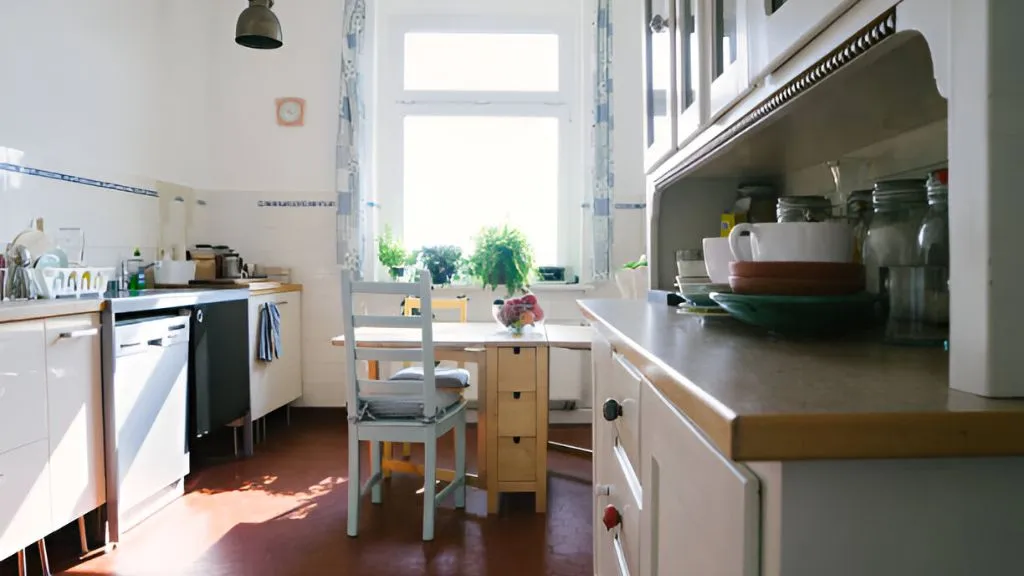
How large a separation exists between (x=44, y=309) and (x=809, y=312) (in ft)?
7.67

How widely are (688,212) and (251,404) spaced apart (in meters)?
2.80

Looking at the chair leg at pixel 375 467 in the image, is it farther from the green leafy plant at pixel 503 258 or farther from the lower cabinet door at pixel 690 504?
the lower cabinet door at pixel 690 504

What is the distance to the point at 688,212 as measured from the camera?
1.98 meters

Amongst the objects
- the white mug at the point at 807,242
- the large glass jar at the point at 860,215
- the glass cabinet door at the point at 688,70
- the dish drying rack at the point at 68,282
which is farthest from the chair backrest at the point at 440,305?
the white mug at the point at 807,242

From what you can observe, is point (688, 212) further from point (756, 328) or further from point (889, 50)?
point (889, 50)

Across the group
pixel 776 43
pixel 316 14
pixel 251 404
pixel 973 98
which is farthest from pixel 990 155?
pixel 316 14

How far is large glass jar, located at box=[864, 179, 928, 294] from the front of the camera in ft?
2.89

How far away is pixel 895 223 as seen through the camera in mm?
927

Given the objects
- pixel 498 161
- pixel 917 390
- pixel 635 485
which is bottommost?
pixel 635 485

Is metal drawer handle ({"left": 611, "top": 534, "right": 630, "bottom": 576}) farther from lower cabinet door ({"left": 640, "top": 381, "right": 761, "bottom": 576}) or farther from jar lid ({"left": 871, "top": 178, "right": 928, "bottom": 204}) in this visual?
jar lid ({"left": 871, "top": 178, "right": 928, "bottom": 204})

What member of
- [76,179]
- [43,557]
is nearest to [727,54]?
[43,557]

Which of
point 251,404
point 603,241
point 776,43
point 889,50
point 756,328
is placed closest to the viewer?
point 889,50

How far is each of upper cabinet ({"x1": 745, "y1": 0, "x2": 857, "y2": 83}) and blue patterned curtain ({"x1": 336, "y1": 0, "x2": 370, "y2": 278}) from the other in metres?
3.59

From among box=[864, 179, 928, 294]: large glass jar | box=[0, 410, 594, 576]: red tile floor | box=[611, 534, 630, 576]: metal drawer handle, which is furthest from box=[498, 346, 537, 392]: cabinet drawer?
box=[864, 179, 928, 294]: large glass jar
